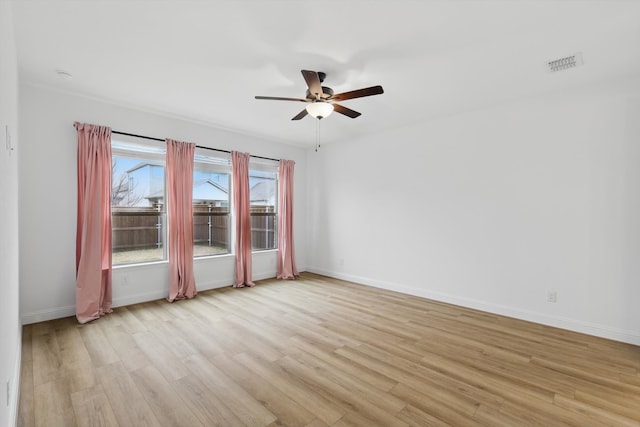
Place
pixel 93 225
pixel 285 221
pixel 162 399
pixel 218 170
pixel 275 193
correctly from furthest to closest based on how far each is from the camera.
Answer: pixel 275 193 < pixel 285 221 < pixel 218 170 < pixel 93 225 < pixel 162 399

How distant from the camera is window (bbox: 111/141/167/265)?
4.10m

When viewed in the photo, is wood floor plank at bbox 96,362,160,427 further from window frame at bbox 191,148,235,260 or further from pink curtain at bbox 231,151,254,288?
pink curtain at bbox 231,151,254,288

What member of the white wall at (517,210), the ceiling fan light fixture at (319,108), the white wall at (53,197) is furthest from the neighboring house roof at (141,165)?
the white wall at (517,210)

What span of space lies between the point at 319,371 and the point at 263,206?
3897 mm

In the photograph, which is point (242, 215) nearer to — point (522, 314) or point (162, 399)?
point (162, 399)

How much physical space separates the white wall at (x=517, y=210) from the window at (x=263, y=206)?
1.71 meters

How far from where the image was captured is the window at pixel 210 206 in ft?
16.1

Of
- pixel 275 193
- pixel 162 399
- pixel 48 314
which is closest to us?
pixel 162 399

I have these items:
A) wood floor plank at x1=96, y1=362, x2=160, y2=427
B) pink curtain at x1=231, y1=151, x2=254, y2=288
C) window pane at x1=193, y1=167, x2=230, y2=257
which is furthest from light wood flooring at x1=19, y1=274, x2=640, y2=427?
window pane at x1=193, y1=167, x2=230, y2=257

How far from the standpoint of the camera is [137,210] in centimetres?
429

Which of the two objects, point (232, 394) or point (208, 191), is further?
point (208, 191)

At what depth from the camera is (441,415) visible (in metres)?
1.95

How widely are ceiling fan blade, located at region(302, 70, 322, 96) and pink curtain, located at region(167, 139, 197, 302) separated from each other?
254 centimetres

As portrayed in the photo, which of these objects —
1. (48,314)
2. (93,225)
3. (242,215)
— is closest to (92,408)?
(48,314)
